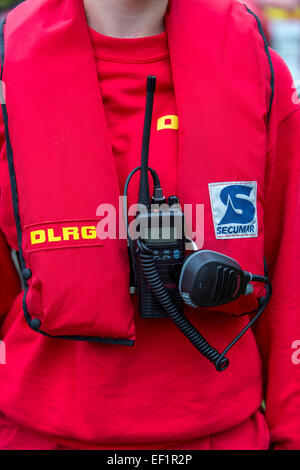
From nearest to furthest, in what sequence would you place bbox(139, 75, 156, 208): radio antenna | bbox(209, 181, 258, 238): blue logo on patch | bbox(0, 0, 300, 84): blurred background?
bbox(139, 75, 156, 208): radio antenna, bbox(209, 181, 258, 238): blue logo on patch, bbox(0, 0, 300, 84): blurred background

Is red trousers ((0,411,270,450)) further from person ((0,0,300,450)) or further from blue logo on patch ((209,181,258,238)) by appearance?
blue logo on patch ((209,181,258,238))

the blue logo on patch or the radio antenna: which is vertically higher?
the radio antenna

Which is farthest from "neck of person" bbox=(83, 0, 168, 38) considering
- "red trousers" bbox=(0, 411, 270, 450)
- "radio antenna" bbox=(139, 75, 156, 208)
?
"red trousers" bbox=(0, 411, 270, 450)

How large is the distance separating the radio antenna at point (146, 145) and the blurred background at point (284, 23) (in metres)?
4.57

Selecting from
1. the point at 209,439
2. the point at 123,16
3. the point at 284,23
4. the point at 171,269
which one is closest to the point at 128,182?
the point at 171,269

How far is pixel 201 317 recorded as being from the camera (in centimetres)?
128

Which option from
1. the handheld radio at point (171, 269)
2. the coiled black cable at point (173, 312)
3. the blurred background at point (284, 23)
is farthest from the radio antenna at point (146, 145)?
the blurred background at point (284, 23)

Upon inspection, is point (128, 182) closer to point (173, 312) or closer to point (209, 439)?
point (173, 312)

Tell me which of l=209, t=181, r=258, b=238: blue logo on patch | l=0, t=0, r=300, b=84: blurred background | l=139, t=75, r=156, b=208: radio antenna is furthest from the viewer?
l=0, t=0, r=300, b=84: blurred background

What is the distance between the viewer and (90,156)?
1210 millimetres

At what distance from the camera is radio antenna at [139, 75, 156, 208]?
3.67ft

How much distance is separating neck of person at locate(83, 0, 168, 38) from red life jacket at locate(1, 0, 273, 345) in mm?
36

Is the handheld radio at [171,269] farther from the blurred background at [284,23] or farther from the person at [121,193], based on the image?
the blurred background at [284,23]
